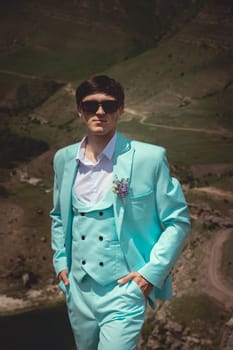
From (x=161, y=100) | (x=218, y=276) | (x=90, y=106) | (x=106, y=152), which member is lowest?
(x=161, y=100)

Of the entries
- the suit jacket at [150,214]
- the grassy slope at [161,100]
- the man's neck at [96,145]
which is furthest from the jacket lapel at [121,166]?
the grassy slope at [161,100]

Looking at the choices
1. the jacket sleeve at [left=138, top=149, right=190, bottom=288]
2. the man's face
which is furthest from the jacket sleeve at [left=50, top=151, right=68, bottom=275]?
the jacket sleeve at [left=138, top=149, right=190, bottom=288]

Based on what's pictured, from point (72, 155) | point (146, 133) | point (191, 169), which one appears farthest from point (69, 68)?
point (72, 155)

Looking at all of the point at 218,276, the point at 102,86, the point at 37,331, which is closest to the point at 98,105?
the point at 102,86

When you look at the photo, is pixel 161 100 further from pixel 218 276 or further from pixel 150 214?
pixel 150 214

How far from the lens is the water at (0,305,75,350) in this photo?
2845cm

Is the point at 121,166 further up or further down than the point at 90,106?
further down

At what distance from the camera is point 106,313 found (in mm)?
7852

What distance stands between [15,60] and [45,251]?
3142 centimetres

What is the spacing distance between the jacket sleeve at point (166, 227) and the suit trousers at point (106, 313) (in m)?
0.26

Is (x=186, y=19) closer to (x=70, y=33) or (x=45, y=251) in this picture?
(x=70, y=33)

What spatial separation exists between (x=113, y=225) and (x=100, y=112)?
4.04 feet

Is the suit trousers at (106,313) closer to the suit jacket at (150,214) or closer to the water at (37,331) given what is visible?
the suit jacket at (150,214)

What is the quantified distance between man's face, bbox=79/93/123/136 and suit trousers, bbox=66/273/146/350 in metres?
1.63
